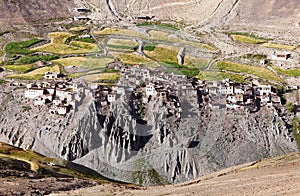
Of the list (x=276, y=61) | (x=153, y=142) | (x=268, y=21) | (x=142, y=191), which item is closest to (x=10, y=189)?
(x=142, y=191)

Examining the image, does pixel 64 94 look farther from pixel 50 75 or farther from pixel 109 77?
pixel 50 75

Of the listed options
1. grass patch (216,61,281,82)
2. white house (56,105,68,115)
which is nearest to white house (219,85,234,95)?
grass patch (216,61,281,82)

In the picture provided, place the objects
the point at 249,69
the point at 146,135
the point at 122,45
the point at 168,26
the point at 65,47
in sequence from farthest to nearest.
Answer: the point at 168,26 → the point at 122,45 → the point at 65,47 → the point at 249,69 → the point at 146,135

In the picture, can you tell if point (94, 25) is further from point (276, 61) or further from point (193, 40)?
point (276, 61)

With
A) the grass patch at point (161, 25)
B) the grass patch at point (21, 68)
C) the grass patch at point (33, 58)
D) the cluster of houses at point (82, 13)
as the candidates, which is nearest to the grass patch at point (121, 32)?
the grass patch at point (161, 25)

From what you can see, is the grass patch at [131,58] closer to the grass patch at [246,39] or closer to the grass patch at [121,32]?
the grass patch at [121,32]

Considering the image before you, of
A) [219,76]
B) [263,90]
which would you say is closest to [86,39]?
[219,76]
